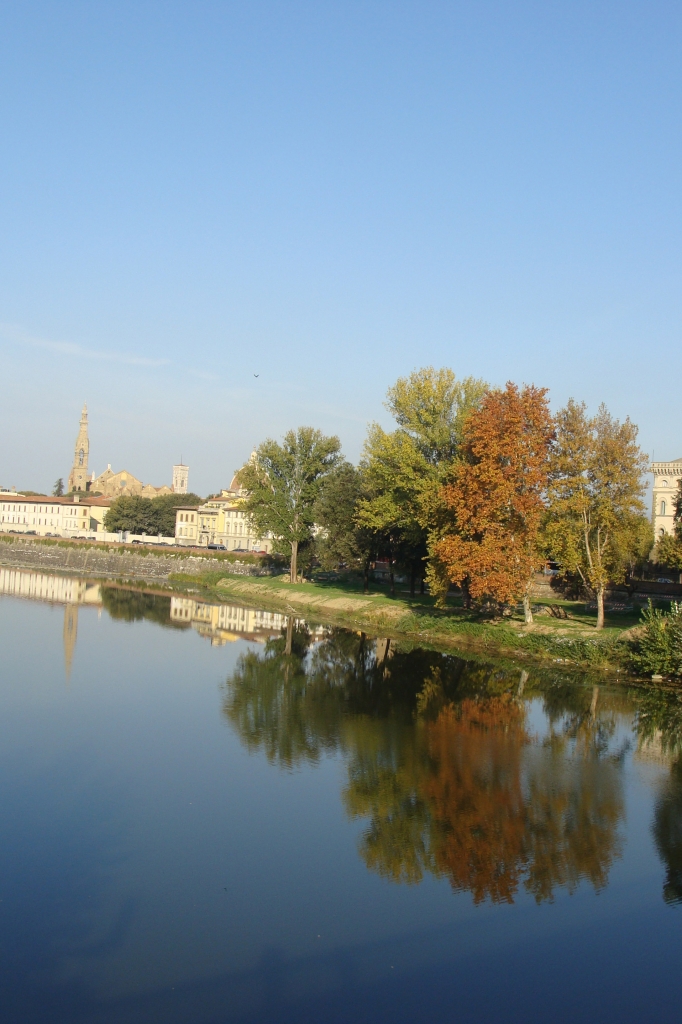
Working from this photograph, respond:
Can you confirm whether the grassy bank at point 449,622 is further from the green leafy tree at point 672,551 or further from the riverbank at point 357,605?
the green leafy tree at point 672,551

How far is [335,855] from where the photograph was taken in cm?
1532

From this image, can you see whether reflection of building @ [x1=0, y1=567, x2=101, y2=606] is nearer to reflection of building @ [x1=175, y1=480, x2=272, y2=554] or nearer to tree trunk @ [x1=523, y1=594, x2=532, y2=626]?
tree trunk @ [x1=523, y1=594, x2=532, y2=626]

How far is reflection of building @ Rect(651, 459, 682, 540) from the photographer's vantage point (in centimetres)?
7357

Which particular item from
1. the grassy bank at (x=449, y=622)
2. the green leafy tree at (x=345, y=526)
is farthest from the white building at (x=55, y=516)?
the green leafy tree at (x=345, y=526)

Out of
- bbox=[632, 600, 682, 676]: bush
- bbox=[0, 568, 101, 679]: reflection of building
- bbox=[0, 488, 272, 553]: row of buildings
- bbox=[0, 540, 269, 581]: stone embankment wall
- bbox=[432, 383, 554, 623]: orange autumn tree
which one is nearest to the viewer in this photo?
bbox=[632, 600, 682, 676]: bush

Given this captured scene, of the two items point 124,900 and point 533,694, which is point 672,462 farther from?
point 124,900

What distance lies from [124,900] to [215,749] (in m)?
8.56

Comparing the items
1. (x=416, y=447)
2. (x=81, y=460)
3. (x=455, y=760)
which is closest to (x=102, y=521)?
(x=81, y=460)

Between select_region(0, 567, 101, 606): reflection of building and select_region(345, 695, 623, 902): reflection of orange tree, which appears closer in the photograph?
select_region(345, 695, 623, 902): reflection of orange tree

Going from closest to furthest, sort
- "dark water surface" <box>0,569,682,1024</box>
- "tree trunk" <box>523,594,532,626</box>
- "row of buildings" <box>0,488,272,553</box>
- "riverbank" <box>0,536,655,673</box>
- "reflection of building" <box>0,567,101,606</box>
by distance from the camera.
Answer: "dark water surface" <box>0,569,682,1024</box> < "riverbank" <box>0,536,655,673</box> < "tree trunk" <box>523,594,532,626</box> < "reflection of building" <box>0,567,101,606</box> < "row of buildings" <box>0,488,272,553</box>

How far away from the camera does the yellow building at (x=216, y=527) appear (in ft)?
382

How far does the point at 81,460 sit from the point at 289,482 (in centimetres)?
13025

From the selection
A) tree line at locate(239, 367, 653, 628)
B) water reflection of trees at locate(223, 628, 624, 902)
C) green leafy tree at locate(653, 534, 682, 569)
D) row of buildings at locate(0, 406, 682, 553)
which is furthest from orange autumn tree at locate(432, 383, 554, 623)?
row of buildings at locate(0, 406, 682, 553)

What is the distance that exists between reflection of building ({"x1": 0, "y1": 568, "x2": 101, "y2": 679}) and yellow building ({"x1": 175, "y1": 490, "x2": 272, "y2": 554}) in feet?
110
